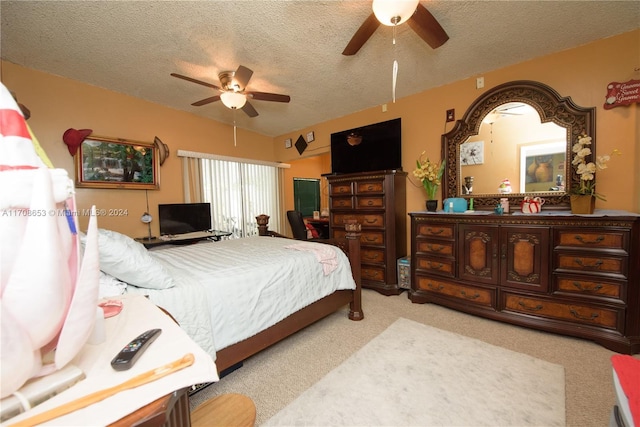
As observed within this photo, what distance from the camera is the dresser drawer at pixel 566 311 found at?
187 cm

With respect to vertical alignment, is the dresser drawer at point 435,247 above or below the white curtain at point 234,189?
below

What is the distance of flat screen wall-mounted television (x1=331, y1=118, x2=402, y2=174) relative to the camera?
3.24 metres

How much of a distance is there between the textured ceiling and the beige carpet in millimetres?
2469

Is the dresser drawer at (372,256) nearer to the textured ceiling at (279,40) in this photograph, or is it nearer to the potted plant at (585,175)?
the potted plant at (585,175)

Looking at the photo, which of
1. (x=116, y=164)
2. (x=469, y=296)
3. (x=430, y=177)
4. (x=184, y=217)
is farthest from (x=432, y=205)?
(x=116, y=164)

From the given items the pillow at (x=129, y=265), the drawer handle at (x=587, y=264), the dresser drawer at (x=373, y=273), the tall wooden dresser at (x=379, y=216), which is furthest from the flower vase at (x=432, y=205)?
the pillow at (x=129, y=265)

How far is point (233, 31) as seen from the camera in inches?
79.4

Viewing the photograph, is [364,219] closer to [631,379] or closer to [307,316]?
[307,316]

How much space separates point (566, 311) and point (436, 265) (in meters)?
1.01

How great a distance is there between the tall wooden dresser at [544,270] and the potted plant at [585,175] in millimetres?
127

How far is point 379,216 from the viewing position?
122 inches

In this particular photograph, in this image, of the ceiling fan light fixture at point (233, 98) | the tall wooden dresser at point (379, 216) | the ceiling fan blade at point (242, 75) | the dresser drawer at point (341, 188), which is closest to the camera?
the ceiling fan blade at point (242, 75)

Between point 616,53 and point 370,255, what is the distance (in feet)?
9.15

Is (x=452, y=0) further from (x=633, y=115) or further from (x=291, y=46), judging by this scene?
(x=633, y=115)
